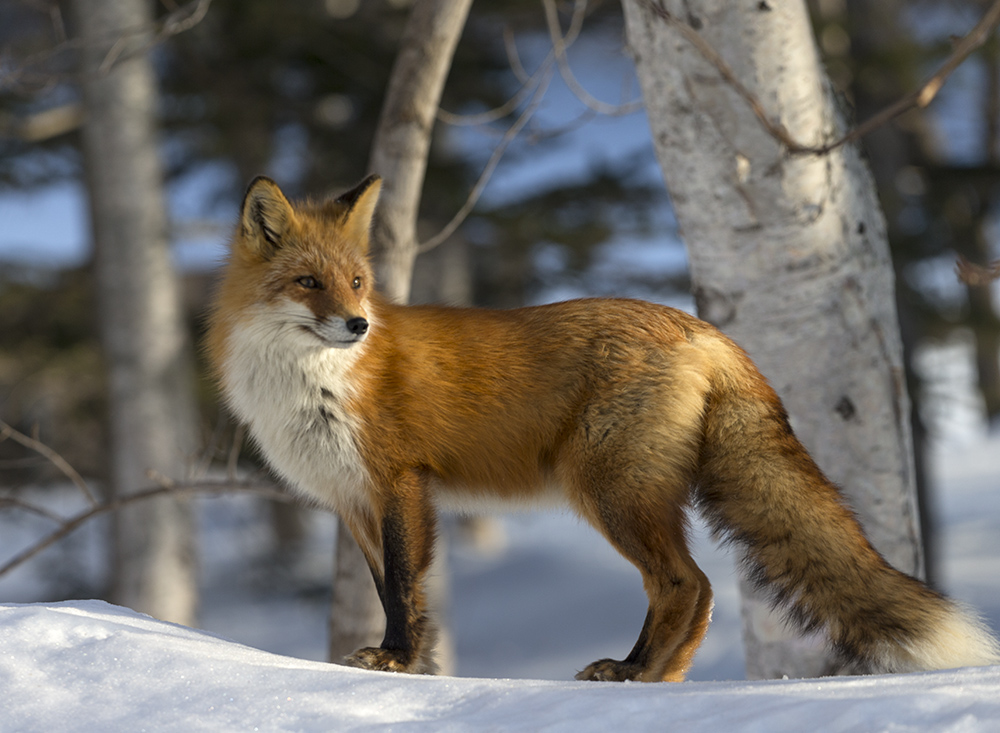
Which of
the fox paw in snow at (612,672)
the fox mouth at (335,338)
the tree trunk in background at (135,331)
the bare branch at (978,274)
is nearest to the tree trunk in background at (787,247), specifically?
the bare branch at (978,274)

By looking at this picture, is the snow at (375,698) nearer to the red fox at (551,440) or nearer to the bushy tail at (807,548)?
the bushy tail at (807,548)

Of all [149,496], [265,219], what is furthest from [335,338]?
[149,496]

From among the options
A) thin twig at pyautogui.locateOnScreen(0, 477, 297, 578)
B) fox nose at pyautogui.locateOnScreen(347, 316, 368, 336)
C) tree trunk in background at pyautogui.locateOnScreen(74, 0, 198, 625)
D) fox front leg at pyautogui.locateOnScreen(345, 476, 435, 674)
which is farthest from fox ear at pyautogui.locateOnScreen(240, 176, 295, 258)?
tree trunk in background at pyautogui.locateOnScreen(74, 0, 198, 625)

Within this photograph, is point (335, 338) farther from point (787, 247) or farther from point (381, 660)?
point (787, 247)

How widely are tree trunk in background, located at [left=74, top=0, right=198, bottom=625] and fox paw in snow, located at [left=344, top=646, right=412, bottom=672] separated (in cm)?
577

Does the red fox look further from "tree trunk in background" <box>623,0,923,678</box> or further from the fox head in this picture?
"tree trunk in background" <box>623,0,923,678</box>

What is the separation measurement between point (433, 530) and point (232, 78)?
8715 mm

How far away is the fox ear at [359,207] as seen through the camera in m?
3.71

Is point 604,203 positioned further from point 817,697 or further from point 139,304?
point 817,697

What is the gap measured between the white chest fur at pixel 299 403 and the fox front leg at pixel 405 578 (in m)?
0.20

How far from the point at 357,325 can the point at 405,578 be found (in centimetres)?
Answer: 94

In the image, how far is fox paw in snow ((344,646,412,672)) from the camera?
9.95 ft

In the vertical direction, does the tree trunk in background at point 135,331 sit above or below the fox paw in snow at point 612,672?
above

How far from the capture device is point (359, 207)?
3748 millimetres
